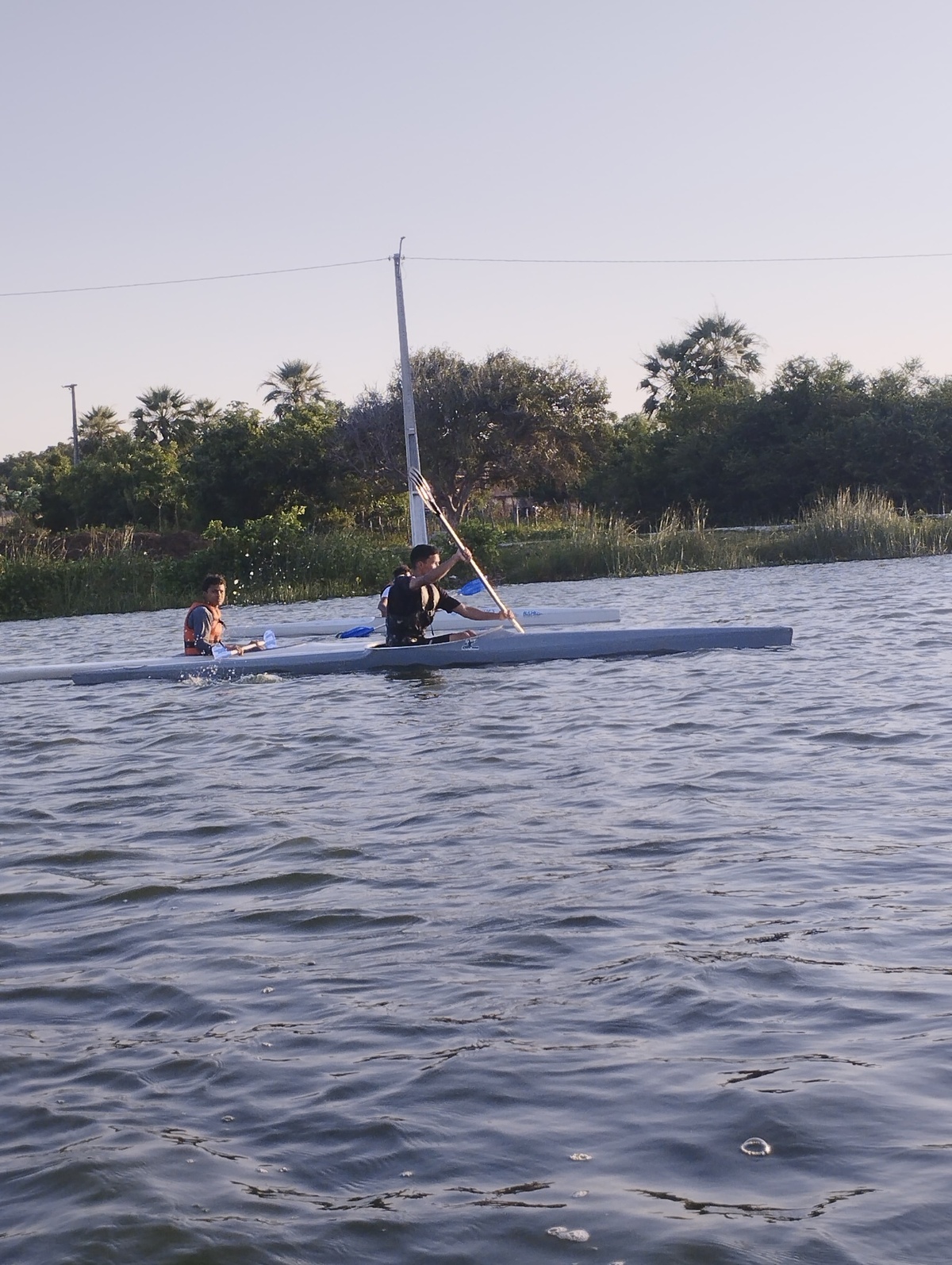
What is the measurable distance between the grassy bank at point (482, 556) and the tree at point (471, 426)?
42.0 ft

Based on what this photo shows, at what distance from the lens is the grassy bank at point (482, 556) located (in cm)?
2770

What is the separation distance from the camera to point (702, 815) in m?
6.37

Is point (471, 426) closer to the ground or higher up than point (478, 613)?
higher up

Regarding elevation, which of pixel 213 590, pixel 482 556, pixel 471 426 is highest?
pixel 471 426

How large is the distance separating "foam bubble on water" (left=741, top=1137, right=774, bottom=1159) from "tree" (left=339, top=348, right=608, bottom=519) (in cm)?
3913

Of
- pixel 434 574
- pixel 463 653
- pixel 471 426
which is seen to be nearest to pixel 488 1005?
pixel 434 574

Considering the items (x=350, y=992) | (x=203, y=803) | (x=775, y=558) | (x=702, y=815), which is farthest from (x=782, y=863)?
(x=775, y=558)

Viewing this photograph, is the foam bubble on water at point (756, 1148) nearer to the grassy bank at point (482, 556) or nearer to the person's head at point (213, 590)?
the person's head at point (213, 590)

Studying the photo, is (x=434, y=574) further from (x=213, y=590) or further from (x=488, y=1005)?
(x=488, y=1005)

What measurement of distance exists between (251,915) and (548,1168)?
2299 millimetres

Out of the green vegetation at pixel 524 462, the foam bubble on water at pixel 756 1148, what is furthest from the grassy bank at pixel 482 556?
the foam bubble on water at pixel 756 1148

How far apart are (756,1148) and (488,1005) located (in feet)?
3.68

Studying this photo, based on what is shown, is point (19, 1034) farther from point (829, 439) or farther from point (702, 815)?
point (829, 439)

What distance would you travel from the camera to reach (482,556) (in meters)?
30.1
